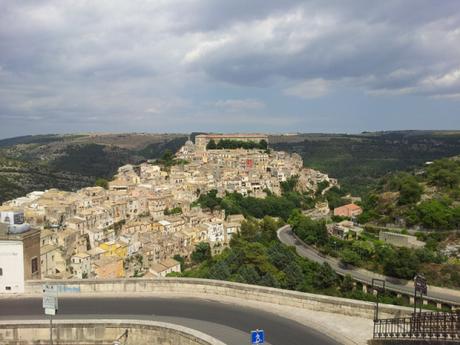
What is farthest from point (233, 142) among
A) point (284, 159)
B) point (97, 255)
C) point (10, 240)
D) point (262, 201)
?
point (10, 240)

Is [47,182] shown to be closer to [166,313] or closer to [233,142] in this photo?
[233,142]

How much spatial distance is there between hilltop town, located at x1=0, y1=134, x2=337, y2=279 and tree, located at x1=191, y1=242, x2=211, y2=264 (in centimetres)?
160

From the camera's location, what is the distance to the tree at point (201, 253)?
188ft

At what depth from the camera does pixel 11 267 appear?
13984 millimetres

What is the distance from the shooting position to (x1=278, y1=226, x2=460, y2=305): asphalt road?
3716 cm

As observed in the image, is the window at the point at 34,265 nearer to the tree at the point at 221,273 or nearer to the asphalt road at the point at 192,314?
the asphalt road at the point at 192,314

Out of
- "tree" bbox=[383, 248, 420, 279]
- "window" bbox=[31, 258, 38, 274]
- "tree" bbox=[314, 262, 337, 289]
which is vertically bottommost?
"tree" bbox=[314, 262, 337, 289]

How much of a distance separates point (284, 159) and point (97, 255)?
61.6 meters

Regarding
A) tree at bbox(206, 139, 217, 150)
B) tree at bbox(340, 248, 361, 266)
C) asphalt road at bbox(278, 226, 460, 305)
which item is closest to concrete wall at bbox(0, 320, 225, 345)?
asphalt road at bbox(278, 226, 460, 305)

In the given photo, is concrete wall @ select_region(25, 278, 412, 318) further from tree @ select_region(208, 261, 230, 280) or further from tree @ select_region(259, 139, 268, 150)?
tree @ select_region(259, 139, 268, 150)

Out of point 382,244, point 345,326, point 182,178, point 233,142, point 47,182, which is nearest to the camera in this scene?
point 345,326

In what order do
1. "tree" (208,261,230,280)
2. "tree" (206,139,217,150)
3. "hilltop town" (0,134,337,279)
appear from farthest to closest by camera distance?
"tree" (206,139,217,150) → "hilltop town" (0,134,337,279) → "tree" (208,261,230,280)

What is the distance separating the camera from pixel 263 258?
3800cm

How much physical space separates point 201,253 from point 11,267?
44.4m
